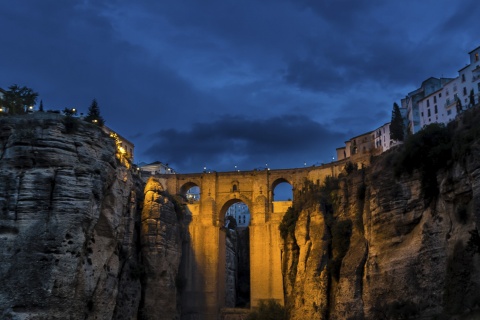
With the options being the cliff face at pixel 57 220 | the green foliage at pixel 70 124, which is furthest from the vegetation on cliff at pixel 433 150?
the green foliage at pixel 70 124

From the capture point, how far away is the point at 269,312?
2141 inches

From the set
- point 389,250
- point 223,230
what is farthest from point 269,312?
point 389,250

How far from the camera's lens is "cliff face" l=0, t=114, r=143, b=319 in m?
36.5

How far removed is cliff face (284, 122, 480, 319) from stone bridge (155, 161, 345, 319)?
3.04 meters

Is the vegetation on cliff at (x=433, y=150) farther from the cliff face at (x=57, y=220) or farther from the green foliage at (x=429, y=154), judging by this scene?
the cliff face at (x=57, y=220)

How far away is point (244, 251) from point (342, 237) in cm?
2511

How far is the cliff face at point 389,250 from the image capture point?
30.9 m

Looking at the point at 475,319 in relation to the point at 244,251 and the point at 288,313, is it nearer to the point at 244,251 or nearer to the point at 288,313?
the point at 288,313

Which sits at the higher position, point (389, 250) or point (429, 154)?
point (429, 154)

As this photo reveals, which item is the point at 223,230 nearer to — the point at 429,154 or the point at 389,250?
the point at 389,250

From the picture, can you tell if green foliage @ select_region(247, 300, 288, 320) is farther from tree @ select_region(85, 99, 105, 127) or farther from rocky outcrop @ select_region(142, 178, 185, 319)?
tree @ select_region(85, 99, 105, 127)

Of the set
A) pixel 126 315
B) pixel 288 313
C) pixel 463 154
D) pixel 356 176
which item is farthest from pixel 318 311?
pixel 463 154

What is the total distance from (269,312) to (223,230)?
1150 centimetres

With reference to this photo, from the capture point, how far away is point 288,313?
52938 mm
